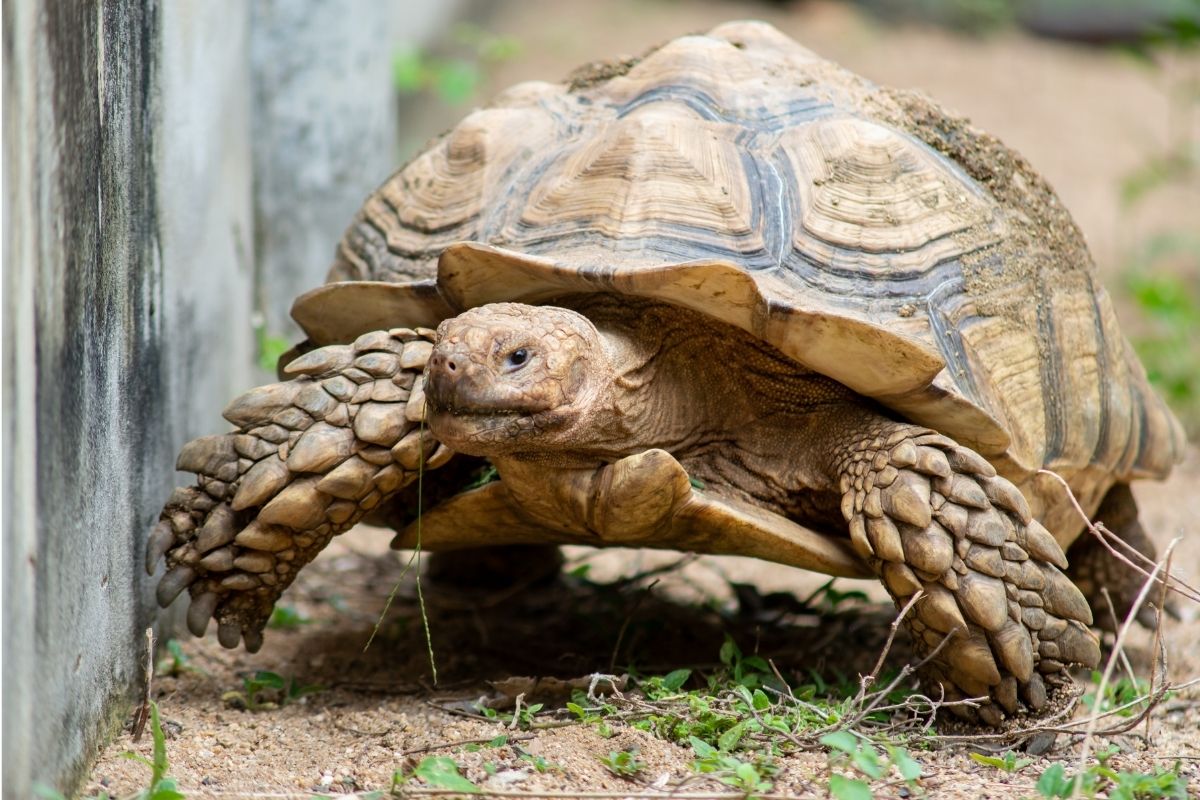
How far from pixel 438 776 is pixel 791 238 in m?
1.58

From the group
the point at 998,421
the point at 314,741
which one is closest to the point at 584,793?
the point at 314,741

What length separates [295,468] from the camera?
320 cm

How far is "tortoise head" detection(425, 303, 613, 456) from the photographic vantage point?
2.93 m

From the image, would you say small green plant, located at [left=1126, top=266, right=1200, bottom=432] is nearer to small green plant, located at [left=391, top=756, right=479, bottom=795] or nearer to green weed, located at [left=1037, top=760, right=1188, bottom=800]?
green weed, located at [left=1037, top=760, right=1188, bottom=800]

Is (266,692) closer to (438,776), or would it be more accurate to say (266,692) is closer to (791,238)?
(438,776)

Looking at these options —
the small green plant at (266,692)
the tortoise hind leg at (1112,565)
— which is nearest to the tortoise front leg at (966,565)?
the tortoise hind leg at (1112,565)

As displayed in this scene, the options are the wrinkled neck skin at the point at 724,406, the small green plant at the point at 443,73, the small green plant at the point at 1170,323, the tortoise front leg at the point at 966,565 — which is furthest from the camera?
the small green plant at the point at 443,73

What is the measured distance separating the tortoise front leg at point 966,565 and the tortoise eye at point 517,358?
0.88 meters

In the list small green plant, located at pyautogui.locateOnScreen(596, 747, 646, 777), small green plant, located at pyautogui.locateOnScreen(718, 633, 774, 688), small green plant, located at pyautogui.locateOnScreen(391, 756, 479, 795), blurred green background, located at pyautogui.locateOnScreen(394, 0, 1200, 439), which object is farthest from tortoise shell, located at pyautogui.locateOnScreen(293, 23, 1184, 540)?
blurred green background, located at pyautogui.locateOnScreen(394, 0, 1200, 439)

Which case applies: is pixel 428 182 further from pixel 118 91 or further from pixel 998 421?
pixel 998 421

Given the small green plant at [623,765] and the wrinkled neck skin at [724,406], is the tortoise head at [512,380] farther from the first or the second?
the small green plant at [623,765]

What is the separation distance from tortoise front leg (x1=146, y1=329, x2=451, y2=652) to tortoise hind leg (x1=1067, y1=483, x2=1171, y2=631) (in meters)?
2.45

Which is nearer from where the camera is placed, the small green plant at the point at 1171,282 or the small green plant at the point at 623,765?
the small green plant at the point at 623,765

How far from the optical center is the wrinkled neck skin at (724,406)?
3420 millimetres
